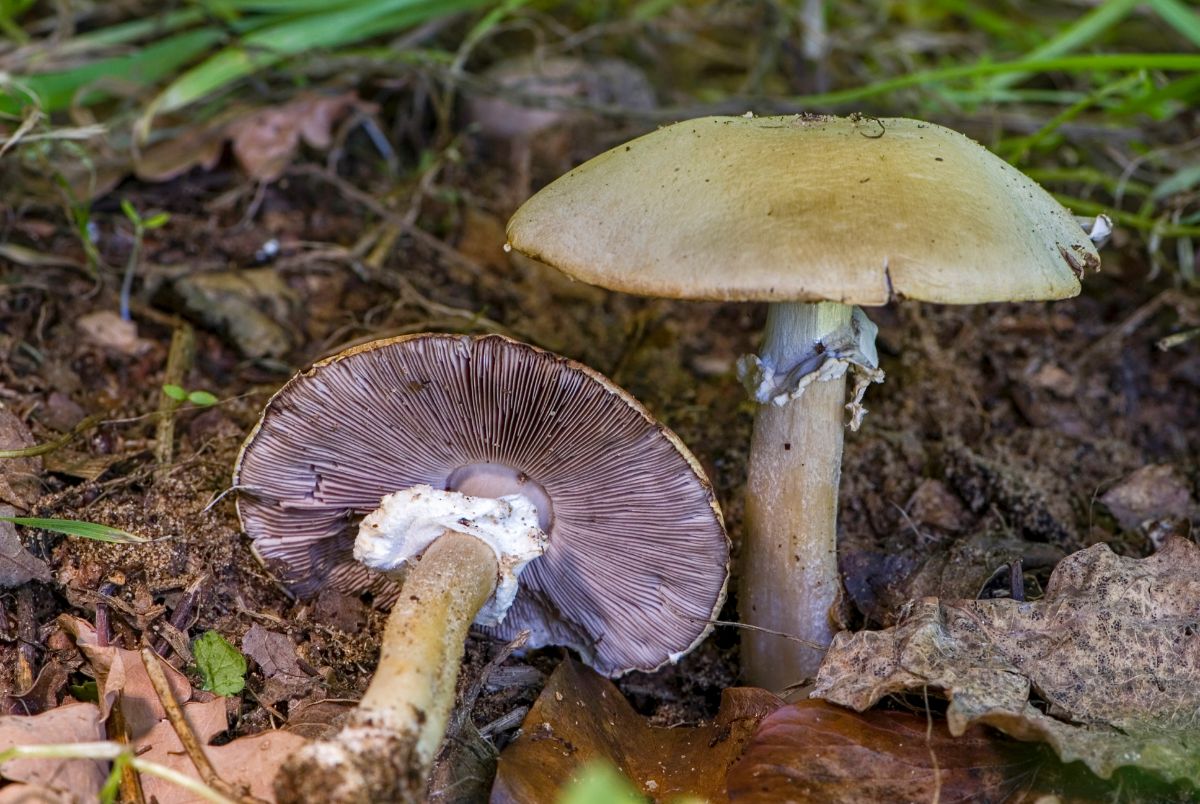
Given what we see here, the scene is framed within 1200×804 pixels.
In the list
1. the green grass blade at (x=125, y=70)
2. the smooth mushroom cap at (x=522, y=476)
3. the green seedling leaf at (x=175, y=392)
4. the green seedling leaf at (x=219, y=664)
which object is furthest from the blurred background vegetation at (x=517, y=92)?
the green seedling leaf at (x=219, y=664)

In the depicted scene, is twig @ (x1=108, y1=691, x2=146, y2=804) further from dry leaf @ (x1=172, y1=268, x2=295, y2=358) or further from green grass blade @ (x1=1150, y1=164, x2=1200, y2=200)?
green grass blade @ (x1=1150, y1=164, x2=1200, y2=200)

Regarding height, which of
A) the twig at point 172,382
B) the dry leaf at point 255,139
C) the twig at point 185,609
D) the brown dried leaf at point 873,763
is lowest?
the brown dried leaf at point 873,763

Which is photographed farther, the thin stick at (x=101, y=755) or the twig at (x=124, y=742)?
the twig at (x=124, y=742)

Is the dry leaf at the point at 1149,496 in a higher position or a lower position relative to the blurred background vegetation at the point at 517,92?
lower

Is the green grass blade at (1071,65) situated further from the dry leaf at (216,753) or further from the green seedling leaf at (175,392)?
the dry leaf at (216,753)

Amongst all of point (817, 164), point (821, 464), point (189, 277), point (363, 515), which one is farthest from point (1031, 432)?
point (189, 277)

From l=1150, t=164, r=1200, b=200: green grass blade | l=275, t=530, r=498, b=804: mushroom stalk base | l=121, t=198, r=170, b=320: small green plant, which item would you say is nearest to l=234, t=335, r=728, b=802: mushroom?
l=275, t=530, r=498, b=804: mushroom stalk base

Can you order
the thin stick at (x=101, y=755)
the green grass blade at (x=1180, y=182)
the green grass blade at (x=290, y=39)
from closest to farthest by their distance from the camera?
1. the thin stick at (x=101, y=755)
2. the green grass blade at (x=1180, y=182)
3. the green grass blade at (x=290, y=39)
